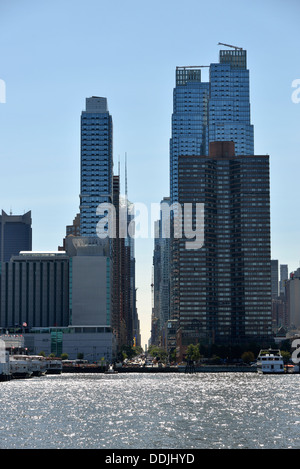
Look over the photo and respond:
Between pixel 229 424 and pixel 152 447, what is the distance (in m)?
23.2

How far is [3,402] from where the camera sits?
153m

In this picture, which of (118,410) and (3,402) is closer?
(118,410)

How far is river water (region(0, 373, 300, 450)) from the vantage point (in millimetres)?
92938

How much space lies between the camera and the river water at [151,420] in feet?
305

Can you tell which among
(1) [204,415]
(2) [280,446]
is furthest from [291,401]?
(2) [280,446]

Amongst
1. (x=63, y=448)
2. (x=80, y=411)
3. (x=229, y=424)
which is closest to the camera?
(x=63, y=448)

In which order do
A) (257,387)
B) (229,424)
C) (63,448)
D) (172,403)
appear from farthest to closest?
1. (257,387)
2. (172,403)
3. (229,424)
4. (63,448)

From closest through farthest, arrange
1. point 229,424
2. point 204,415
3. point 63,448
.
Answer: point 63,448
point 229,424
point 204,415

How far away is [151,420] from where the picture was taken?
11462 centimetres
